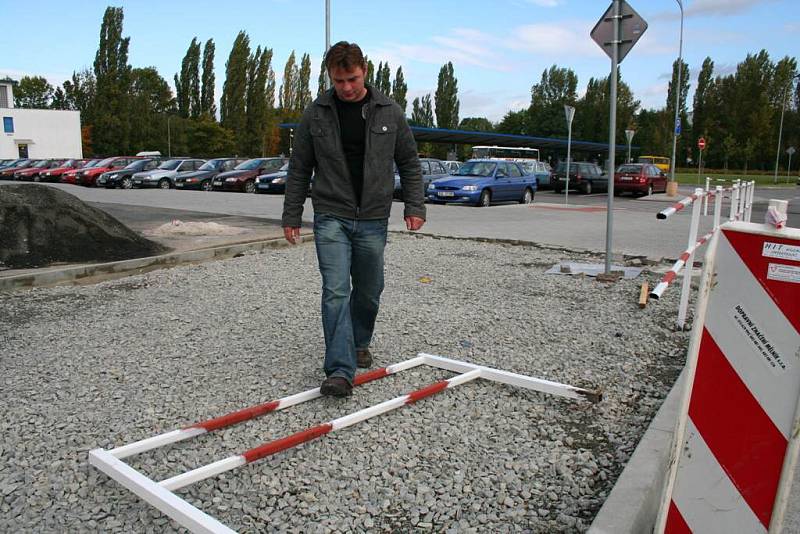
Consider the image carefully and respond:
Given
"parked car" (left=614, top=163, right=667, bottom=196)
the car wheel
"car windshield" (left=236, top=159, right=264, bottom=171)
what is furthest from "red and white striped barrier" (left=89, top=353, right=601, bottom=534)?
"parked car" (left=614, top=163, right=667, bottom=196)

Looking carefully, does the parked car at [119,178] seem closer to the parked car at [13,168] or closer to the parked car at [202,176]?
the parked car at [202,176]

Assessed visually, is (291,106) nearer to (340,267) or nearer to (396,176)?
(396,176)

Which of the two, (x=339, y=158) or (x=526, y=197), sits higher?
(x=339, y=158)

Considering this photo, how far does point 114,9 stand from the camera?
63.0m

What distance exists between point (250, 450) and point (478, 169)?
2149cm

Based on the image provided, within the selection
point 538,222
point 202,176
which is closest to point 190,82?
point 202,176

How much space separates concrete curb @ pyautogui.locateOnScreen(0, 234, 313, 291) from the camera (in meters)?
7.78

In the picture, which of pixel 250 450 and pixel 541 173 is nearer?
pixel 250 450

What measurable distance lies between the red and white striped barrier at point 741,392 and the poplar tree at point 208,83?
7379cm

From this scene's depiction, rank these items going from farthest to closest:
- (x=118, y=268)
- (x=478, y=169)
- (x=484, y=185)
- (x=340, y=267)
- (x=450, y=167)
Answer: (x=450, y=167) → (x=478, y=169) → (x=484, y=185) → (x=118, y=268) → (x=340, y=267)

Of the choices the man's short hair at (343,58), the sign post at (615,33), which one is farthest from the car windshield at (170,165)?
the man's short hair at (343,58)

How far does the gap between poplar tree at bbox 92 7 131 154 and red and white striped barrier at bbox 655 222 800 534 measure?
217ft

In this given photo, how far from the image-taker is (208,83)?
7225 centimetres

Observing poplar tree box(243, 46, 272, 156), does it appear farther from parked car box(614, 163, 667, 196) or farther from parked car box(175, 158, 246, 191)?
parked car box(614, 163, 667, 196)
